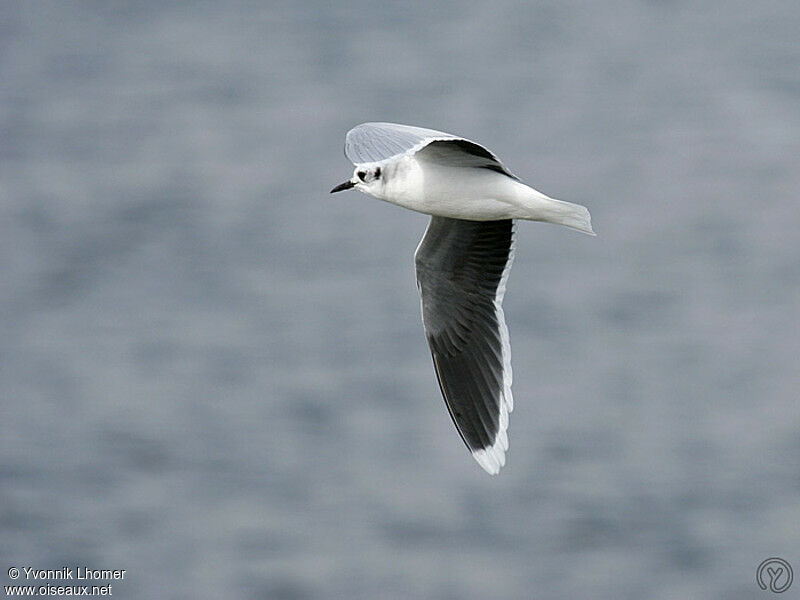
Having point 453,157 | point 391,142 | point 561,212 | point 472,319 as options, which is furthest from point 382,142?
point 472,319

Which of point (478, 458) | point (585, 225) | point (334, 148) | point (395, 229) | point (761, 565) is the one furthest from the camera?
point (334, 148)

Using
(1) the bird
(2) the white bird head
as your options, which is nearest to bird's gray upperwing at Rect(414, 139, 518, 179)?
(2) the white bird head

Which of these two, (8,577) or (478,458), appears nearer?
(478,458)

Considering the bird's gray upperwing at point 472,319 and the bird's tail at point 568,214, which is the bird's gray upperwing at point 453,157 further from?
the bird's gray upperwing at point 472,319

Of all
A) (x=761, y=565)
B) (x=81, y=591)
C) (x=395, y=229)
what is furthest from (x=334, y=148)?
(x=761, y=565)

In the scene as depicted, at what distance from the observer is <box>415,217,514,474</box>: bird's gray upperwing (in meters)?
6.78

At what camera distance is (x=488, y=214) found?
613cm

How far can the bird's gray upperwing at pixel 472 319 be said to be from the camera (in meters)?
6.78

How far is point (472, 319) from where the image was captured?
6848mm

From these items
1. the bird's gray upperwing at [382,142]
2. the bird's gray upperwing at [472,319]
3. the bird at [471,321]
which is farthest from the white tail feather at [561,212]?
the bird's gray upperwing at [472,319]

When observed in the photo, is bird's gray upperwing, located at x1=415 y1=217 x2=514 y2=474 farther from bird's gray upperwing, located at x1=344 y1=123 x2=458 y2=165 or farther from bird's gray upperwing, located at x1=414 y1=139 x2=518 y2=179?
bird's gray upperwing, located at x1=344 y1=123 x2=458 y2=165

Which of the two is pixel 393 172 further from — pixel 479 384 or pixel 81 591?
pixel 81 591

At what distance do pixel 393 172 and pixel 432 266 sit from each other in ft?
2.50

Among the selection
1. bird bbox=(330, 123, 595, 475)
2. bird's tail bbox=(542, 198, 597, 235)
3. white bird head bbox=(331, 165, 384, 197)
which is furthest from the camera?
bird bbox=(330, 123, 595, 475)
